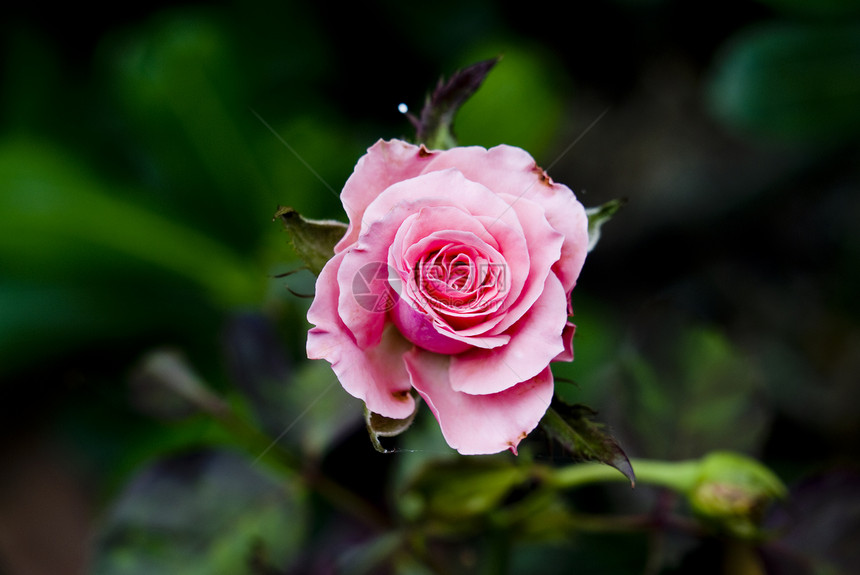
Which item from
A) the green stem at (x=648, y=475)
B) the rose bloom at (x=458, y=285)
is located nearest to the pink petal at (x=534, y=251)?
the rose bloom at (x=458, y=285)

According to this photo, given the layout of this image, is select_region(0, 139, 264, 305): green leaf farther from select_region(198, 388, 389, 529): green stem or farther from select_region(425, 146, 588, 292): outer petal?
select_region(425, 146, 588, 292): outer petal

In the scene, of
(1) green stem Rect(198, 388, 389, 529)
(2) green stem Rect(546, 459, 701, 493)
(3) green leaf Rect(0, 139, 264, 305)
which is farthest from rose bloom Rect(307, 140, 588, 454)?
(3) green leaf Rect(0, 139, 264, 305)

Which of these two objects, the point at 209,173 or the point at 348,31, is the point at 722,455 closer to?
the point at 209,173

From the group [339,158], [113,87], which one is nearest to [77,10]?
[113,87]

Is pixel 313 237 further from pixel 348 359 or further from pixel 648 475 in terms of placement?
pixel 648 475

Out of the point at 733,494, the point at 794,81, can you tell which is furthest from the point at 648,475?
the point at 794,81

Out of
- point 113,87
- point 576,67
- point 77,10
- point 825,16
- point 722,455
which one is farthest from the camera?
point 576,67

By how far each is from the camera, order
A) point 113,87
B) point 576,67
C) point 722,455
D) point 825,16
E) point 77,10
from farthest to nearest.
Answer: point 576,67
point 77,10
point 113,87
point 825,16
point 722,455
